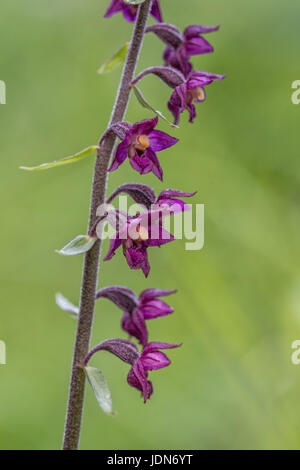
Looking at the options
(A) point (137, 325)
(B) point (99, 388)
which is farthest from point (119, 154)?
(B) point (99, 388)

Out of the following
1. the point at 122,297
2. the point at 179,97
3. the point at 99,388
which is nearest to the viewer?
the point at 99,388

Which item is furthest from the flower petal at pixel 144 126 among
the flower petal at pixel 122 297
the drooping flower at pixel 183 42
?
the flower petal at pixel 122 297

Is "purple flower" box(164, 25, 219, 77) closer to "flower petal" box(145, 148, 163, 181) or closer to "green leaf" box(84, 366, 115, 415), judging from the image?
"flower petal" box(145, 148, 163, 181)

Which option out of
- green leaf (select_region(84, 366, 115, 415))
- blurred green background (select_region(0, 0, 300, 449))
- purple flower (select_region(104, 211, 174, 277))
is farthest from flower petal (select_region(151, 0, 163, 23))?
blurred green background (select_region(0, 0, 300, 449))

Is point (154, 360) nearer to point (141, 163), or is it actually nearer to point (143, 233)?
point (143, 233)

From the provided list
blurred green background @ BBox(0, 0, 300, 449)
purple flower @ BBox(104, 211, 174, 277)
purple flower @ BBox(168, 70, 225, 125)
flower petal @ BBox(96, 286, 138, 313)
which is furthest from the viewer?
blurred green background @ BBox(0, 0, 300, 449)
